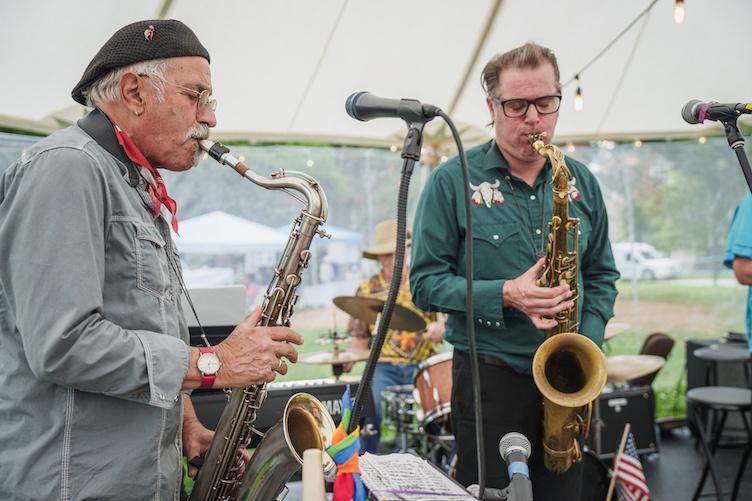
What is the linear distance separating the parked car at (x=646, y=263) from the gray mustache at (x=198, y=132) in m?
7.17

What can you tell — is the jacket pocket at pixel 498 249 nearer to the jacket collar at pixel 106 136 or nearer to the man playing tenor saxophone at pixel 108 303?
the man playing tenor saxophone at pixel 108 303

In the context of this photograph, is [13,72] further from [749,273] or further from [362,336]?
[749,273]

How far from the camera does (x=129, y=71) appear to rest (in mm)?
1928

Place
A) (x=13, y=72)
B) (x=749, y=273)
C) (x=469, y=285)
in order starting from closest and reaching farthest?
1. (x=469, y=285)
2. (x=749, y=273)
3. (x=13, y=72)

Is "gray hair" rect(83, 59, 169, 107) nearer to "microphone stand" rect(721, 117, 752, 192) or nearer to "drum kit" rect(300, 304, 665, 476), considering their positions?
"microphone stand" rect(721, 117, 752, 192)

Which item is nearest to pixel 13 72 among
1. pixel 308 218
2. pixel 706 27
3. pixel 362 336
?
pixel 362 336

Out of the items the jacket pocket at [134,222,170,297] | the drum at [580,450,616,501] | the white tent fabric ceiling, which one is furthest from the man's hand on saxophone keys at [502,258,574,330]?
the white tent fabric ceiling

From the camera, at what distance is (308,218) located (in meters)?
2.50

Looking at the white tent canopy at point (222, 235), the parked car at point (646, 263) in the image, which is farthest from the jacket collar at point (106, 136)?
the parked car at point (646, 263)

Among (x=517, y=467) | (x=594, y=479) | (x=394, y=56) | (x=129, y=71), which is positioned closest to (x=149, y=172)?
(x=129, y=71)

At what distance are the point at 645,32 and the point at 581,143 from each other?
132 centimetres

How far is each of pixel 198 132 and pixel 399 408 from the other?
3836 millimetres

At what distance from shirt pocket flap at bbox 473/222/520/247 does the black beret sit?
43.9 inches

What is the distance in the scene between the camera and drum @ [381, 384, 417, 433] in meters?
5.45
